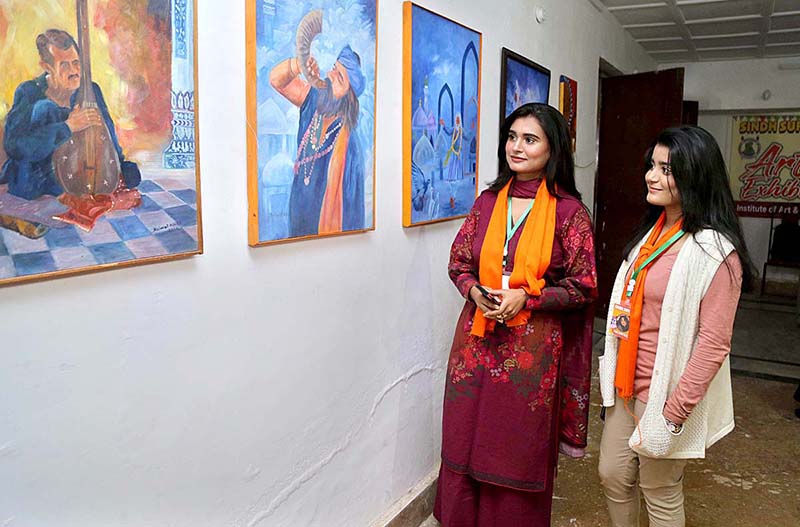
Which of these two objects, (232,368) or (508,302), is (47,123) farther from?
(508,302)

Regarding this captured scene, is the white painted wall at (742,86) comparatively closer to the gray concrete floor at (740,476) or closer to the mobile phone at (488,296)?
the gray concrete floor at (740,476)

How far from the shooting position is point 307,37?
166 cm

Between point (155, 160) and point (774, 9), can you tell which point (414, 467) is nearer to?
point (155, 160)

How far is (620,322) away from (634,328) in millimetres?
63

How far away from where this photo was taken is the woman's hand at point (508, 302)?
1942 millimetres

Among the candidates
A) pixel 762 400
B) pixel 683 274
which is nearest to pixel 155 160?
pixel 683 274

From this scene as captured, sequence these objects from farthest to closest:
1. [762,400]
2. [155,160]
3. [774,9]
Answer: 1. [774,9]
2. [762,400]
3. [155,160]

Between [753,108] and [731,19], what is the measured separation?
8.32 feet

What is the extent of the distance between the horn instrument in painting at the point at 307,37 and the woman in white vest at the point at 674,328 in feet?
3.37

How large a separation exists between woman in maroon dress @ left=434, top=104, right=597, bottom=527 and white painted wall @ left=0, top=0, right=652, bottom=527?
0.90 ft

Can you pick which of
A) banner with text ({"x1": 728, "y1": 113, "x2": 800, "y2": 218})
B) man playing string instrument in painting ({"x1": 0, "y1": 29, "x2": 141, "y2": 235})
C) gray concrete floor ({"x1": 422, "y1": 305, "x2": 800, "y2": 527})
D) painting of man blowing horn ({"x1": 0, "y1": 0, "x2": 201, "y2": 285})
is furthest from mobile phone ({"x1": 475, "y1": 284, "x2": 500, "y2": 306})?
banner with text ({"x1": 728, "y1": 113, "x2": 800, "y2": 218})

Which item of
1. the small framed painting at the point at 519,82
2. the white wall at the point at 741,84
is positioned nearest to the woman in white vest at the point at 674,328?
the small framed painting at the point at 519,82

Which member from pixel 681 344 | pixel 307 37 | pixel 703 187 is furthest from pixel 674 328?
pixel 307 37

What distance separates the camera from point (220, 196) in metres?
1.46
